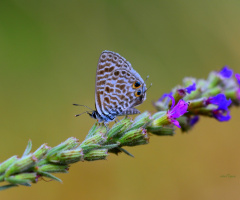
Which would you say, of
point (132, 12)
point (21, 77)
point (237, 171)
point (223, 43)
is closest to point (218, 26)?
point (223, 43)

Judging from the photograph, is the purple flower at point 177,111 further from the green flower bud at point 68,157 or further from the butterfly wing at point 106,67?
the green flower bud at point 68,157

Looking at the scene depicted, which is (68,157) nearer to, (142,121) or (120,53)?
(142,121)

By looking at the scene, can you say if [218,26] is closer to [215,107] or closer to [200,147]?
[200,147]

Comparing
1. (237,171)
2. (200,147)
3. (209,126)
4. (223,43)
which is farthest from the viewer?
(223,43)

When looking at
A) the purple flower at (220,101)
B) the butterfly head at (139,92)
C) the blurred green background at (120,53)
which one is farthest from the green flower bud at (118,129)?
the blurred green background at (120,53)

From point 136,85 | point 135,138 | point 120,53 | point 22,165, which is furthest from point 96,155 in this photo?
point 120,53

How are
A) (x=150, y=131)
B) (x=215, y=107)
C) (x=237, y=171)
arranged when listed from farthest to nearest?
(x=237, y=171) < (x=215, y=107) < (x=150, y=131)
